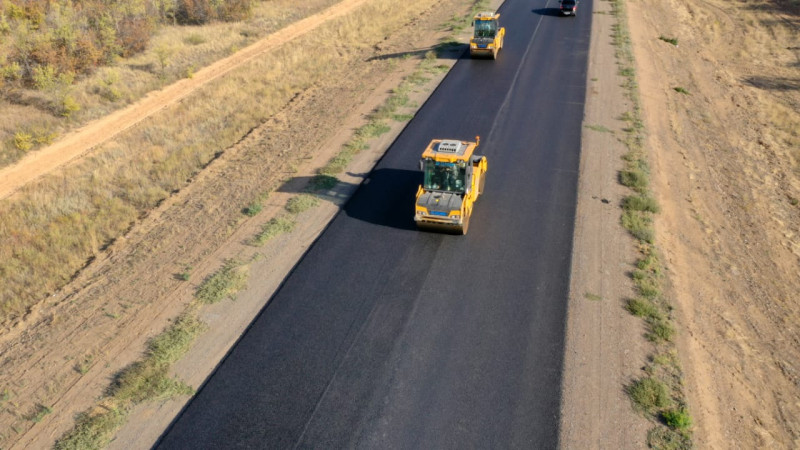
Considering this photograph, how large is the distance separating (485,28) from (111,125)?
22449 millimetres

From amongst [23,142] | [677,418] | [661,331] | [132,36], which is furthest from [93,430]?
[132,36]

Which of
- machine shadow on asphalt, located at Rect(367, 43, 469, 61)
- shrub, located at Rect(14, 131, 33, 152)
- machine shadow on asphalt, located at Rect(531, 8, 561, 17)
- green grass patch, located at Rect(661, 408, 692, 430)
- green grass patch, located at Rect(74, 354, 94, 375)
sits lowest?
green grass patch, located at Rect(74, 354, 94, 375)

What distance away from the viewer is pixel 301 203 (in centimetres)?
2025

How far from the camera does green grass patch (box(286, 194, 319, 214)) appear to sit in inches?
786

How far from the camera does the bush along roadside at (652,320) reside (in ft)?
39.4

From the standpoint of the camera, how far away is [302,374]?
13.3m

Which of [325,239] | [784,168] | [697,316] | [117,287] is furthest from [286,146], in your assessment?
[784,168]

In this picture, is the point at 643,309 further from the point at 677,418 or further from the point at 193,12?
the point at 193,12

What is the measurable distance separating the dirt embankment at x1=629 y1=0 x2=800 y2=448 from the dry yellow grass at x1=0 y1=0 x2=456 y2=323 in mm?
19186

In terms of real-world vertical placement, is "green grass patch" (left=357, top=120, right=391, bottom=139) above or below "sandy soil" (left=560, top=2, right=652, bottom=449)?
above

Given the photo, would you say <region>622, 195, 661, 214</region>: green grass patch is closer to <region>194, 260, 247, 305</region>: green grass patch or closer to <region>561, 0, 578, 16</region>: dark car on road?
<region>194, 260, 247, 305</region>: green grass patch

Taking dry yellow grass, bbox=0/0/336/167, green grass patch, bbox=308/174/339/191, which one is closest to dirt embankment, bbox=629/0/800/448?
green grass patch, bbox=308/174/339/191

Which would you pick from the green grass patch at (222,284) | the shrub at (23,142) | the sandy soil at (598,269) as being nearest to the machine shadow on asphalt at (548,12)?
the sandy soil at (598,269)

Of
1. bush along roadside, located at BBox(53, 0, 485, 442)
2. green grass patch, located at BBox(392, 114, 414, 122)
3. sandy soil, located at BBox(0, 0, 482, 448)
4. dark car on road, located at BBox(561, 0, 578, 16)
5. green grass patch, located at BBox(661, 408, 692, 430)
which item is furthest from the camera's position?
dark car on road, located at BBox(561, 0, 578, 16)
